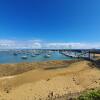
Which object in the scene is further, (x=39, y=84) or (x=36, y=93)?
(x=39, y=84)

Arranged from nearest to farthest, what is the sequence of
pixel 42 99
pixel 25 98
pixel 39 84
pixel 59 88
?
pixel 42 99 → pixel 25 98 → pixel 59 88 → pixel 39 84

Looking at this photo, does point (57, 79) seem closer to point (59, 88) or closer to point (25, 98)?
point (59, 88)

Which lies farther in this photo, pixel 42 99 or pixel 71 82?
pixel 71 82

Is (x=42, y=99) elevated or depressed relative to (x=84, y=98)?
depressed

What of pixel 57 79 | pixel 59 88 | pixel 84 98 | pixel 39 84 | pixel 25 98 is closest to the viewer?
pixel 84 98

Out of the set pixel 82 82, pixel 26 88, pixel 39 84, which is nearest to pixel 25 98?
pixel 26 88

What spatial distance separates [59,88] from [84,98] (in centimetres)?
1002

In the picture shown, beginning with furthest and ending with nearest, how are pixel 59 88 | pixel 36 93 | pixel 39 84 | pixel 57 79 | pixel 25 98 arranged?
pixel 57 79, pixel 39 84, pixel 59 88, pixel 36 93, pixel 25 98

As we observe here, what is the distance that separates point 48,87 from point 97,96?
10.7m

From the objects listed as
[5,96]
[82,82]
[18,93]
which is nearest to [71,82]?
[82,82]

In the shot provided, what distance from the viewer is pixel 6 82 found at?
2683 centimetres

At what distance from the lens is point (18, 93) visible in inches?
776

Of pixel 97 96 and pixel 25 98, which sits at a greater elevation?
pixel 97 96

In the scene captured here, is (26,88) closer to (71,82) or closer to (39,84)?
(39,84)
